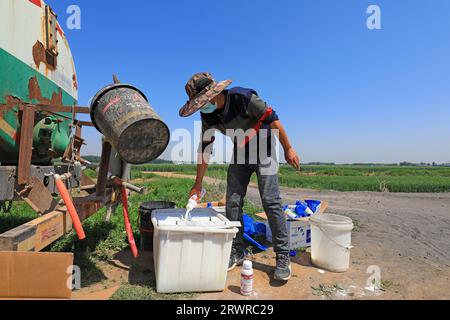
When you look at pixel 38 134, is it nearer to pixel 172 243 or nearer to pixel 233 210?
pixel 172 243

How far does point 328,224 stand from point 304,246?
0.85 m

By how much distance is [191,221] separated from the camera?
7.98ft

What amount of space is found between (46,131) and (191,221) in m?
1.75

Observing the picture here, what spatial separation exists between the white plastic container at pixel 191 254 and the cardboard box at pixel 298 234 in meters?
1.44

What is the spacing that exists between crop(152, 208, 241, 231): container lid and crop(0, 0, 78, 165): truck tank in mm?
1325

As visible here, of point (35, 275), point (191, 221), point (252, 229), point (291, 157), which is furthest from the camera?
point (252, 229)

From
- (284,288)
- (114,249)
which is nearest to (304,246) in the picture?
(284,288)

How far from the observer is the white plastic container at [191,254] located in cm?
225

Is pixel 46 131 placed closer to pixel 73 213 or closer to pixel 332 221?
pixel 73 213

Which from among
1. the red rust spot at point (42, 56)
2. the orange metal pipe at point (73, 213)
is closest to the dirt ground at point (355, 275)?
the orange metal pipe at point (73, 213)

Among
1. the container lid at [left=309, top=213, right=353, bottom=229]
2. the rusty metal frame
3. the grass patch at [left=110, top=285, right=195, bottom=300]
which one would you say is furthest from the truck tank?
the container lid at [left=309, top=213, right=353, bottom=229]

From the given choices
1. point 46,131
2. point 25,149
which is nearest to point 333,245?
point 25,149

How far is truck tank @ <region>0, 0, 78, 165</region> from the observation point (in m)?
2.50
